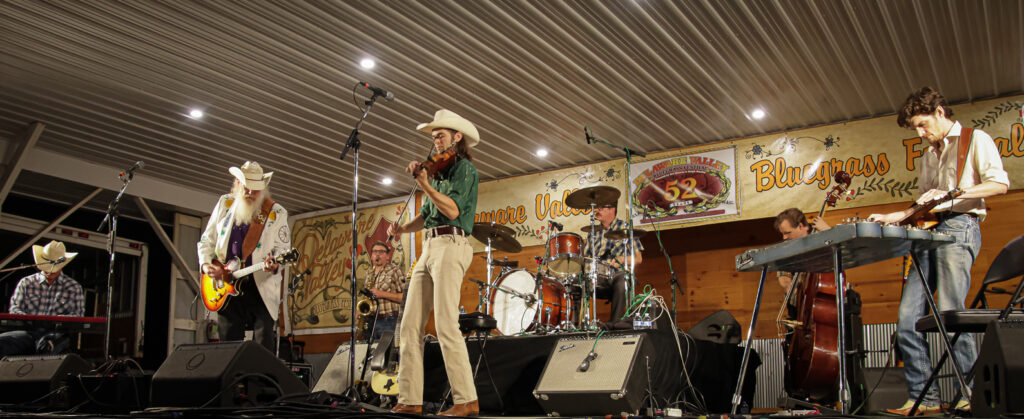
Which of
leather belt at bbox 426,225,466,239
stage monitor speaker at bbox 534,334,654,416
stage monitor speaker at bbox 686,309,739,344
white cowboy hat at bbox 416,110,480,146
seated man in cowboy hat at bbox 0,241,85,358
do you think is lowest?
stage monitor speaker at bbox 534,334,654,416

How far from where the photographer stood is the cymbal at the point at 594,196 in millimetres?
7855

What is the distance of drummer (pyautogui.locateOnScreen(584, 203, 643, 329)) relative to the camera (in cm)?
771

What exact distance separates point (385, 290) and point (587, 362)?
163 inches

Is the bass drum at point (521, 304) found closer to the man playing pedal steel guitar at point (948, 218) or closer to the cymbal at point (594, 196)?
the cymbal at point (594, 196)

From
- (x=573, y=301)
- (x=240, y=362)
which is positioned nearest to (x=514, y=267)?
(x=573, y=301)

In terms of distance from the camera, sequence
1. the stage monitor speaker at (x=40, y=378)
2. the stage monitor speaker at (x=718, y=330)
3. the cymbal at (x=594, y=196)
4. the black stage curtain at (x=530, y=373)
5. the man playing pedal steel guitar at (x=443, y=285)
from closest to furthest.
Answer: the man playing pedal steel guitar at (x=443, y=285) < the stage monitor speaker at (x=40, y=378) < the black stage curtain at (x=530, y=373) < the stage monitor speaker at (x=718, y=330) < the cymbal at (x=594, y=196)

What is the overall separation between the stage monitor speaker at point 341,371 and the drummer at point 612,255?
8.54 ft

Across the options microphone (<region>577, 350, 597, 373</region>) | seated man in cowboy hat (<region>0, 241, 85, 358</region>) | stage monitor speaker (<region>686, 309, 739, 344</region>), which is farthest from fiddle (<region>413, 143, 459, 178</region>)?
seated man in cowboy hat (<region>0, 241, 85, 358</region>)

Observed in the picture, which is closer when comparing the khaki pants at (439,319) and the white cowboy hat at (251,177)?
the khaki pants at (439,319)

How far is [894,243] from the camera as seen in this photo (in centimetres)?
Answer: 320

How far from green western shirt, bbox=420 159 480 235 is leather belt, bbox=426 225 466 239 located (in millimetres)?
21

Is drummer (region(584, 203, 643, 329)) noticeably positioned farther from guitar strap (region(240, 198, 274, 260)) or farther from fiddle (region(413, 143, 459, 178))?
guitar strap (region(240, 198, 274, 260))

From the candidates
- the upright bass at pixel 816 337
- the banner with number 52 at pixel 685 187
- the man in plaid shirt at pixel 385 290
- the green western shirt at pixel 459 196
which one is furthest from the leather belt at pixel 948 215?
the man in plaid shirt at pixel 385 290

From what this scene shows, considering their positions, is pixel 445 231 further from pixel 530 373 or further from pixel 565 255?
pixel 565 255
